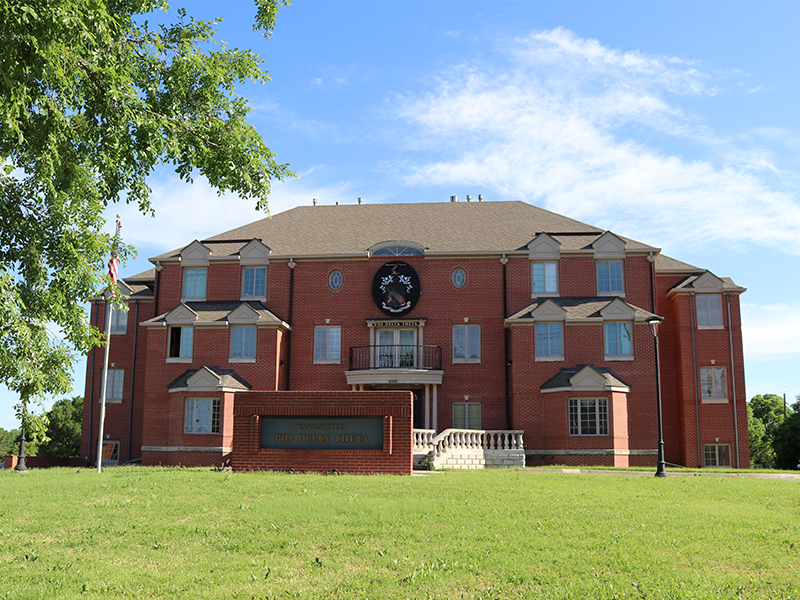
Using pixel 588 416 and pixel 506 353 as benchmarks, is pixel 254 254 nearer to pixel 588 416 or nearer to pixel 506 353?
pixel 506 353

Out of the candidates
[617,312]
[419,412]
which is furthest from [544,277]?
[419,412]

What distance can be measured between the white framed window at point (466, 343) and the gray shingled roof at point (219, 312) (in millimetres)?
8218

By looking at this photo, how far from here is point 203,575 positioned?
27.7 feet

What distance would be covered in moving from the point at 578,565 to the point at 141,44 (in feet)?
30.9

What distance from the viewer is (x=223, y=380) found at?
31297mm

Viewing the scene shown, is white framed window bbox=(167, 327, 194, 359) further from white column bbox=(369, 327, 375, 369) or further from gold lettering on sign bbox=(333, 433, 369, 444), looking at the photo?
gold lettering on sign bbox=(333, 433, 369, 444)

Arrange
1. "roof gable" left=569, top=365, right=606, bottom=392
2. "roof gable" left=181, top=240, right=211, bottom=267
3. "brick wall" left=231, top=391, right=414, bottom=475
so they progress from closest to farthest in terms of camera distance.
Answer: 1. "brick wall" left=231, top=391, right=414, bottom=475
2. "roof gable" left=569, top=365, right=606, bottom=392
3. "roof gable" left=181, top=240, right=211, bottom=267

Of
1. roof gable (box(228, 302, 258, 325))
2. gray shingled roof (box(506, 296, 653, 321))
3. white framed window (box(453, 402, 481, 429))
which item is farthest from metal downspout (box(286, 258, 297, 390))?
gray shingled roof (box(506, 296, 653, 321))

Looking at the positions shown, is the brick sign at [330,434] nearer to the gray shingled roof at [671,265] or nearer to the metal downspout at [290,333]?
the metal downspout at [290,333]

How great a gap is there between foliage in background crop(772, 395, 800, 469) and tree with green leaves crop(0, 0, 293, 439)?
124 ft

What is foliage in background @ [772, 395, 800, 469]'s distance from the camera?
39.5 metres

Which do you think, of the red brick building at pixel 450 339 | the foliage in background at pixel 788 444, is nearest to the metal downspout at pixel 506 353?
the red brick building at pixel 450 339

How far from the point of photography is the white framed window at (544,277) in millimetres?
33656

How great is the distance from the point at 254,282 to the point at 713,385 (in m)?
21.8
